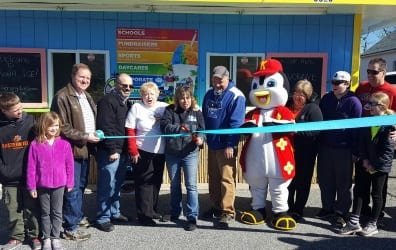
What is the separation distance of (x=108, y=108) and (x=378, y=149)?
2.79 m

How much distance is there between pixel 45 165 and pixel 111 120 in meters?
0.84

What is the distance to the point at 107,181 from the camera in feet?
14.4

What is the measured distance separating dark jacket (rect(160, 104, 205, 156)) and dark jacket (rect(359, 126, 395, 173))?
170 centimetres

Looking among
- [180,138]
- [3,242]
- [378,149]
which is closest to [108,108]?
[180,138]

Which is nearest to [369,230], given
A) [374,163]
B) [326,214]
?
[326,214]

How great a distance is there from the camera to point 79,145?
13.4ft

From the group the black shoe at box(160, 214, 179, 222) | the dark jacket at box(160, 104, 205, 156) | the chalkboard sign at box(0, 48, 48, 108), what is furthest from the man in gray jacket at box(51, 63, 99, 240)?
the chalkboard sign at box(0, 48, 48, 108)

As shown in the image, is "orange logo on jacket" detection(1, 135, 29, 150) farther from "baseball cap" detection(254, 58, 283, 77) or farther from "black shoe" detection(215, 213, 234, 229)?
"baseball cap" detection(254, 58, 283, 77)

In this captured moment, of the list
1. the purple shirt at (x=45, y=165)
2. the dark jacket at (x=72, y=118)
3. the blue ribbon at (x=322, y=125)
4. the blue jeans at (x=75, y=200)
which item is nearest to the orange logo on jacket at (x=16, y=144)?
the purple shirt at (x=45, y=165)

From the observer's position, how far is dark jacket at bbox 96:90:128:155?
4270mm

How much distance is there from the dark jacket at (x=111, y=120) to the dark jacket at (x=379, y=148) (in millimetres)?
2529

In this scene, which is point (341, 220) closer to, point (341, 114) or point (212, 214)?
point (341, 114)

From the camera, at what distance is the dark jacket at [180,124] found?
4.34 m

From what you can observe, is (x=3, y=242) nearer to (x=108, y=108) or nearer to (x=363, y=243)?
(x=108, y=108)
